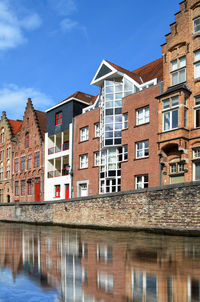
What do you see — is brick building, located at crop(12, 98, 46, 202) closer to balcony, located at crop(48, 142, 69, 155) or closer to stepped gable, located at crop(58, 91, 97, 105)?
balcony, located at crop(48, 142, 69, 155)

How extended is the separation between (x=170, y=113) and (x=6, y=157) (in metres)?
33.3

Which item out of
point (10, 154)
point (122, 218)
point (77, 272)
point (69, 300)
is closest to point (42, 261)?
point (77, 272)

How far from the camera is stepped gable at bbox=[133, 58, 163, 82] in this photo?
28.5m

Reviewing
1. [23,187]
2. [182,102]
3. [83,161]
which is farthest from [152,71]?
[23,187]

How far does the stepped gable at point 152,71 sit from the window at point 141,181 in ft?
29.1

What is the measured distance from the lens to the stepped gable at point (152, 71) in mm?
28527

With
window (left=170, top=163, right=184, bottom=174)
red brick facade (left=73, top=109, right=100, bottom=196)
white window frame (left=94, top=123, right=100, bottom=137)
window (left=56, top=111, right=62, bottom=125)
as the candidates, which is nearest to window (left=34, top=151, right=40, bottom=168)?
window (left=56, top=111, right=62, bottom=125)

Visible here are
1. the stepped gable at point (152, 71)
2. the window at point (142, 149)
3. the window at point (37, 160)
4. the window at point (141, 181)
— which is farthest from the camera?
the window at point (37, 160)

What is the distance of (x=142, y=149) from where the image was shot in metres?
24.7

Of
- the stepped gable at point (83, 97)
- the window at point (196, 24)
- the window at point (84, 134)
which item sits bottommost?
the window at point (84, 134)

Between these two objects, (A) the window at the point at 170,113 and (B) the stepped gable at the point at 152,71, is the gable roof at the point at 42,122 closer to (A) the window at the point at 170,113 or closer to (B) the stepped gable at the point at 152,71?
(B) the stepped gable at the point at 152,71

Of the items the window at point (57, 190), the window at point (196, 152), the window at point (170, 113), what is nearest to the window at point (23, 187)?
the window at point (57, 190)

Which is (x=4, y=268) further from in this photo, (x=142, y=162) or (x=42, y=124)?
(x=42, y=124)

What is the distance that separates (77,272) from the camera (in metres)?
6.11
